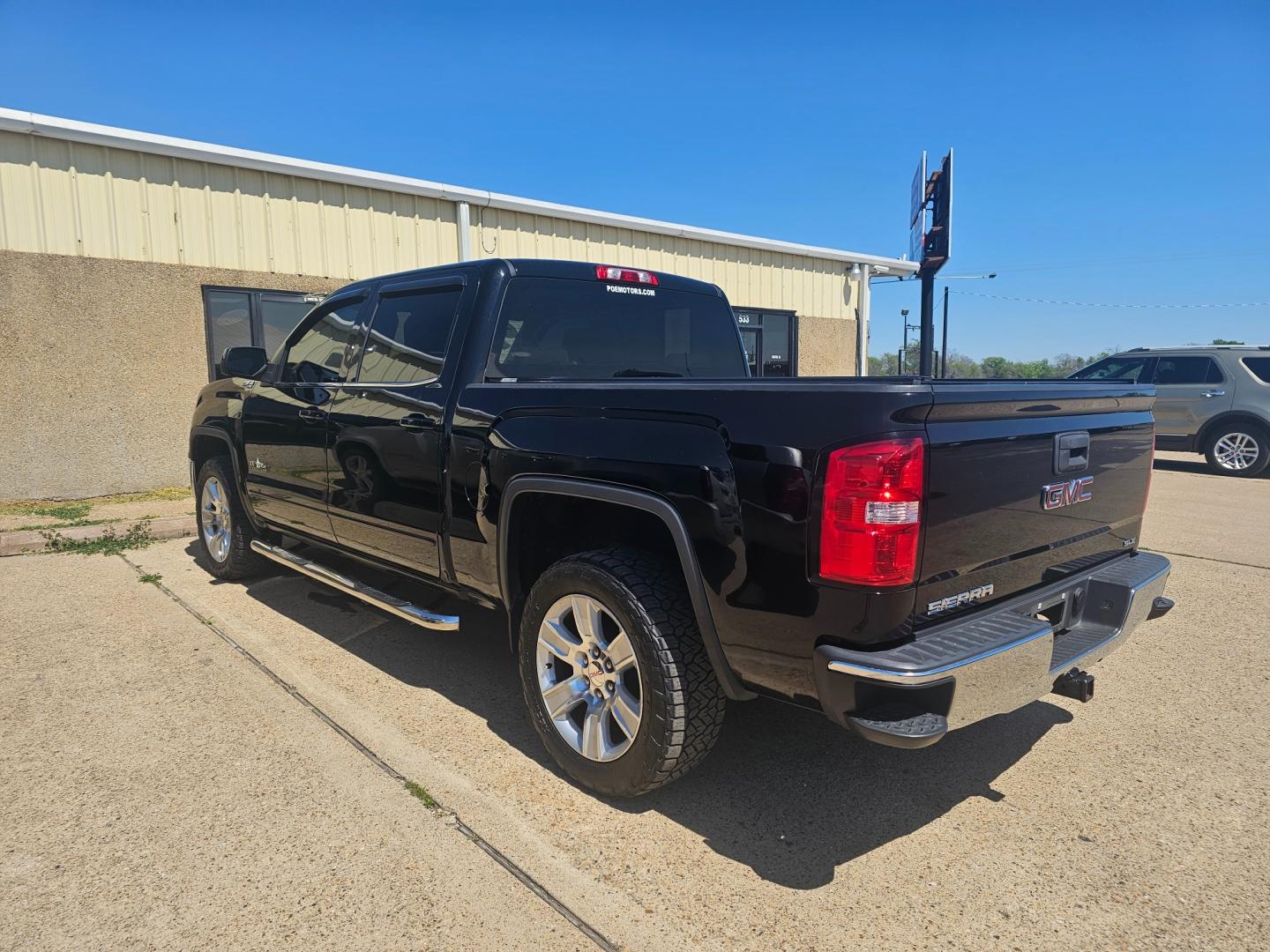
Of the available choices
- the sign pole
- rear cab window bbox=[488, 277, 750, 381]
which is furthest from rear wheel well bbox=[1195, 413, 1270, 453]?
rear cab window bbox=[488, 277, 750, 381]

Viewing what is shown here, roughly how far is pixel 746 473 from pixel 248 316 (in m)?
8.54

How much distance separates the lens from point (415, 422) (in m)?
3.60

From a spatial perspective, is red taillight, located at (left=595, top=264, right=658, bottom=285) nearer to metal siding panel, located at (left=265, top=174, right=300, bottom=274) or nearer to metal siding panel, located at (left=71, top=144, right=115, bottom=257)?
metal siding panel, located at (left=265, top=174, right=300, bottom=274)

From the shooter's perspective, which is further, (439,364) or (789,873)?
(439,364)

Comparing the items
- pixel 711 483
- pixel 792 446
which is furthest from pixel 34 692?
pixel 792 446

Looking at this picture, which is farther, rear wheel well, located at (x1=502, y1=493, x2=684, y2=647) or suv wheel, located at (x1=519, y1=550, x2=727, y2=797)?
rear wheel well, located at (x1=502, y1=493, x2=684, y2=647)

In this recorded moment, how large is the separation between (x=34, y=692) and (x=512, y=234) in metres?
8.52

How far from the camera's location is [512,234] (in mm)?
11055

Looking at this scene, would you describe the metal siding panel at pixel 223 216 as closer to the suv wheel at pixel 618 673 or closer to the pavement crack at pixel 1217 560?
the suv wheel at pixel 618 673

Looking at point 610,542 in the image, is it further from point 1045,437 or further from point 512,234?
point 512,234

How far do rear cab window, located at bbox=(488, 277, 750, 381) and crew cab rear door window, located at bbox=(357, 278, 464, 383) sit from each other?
0.29 metres

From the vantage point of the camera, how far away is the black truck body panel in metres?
2.27

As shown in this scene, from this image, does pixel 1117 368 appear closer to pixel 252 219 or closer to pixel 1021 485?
pixel 1021 485

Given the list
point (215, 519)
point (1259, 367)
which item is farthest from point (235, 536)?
point (1259, 367)
